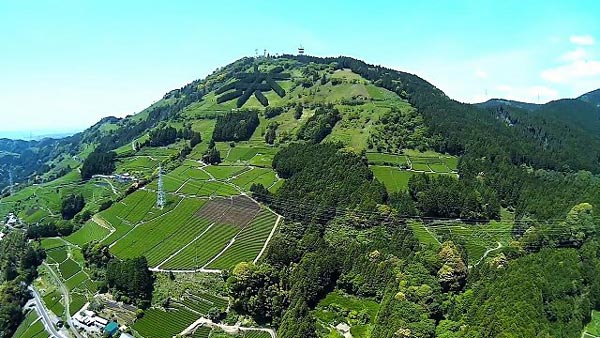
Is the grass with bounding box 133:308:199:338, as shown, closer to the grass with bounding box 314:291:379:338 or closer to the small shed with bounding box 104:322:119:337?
the small shed with bounding box 104:322:119:337

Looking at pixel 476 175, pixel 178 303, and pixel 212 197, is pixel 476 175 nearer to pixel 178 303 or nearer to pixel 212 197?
pixel 212 197

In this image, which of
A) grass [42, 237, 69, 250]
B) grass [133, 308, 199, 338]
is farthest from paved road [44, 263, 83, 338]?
grass [133, 308, 199, 338]

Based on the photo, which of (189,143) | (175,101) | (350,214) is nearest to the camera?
(350,214)

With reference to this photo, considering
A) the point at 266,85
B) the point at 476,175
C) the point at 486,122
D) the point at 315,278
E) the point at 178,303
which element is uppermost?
the point at 266,85

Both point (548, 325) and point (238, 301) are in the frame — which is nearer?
point (548, 325)

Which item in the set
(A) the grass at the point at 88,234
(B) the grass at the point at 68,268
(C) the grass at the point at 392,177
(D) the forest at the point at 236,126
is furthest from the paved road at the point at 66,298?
(D) the forest at the point at 236,126

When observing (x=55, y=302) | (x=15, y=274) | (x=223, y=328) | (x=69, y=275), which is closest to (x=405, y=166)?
(x=223, y=328)

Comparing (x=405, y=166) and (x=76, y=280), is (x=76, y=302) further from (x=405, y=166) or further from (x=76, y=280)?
(x=405, y=166)

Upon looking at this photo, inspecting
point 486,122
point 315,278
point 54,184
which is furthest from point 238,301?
point 54,184
